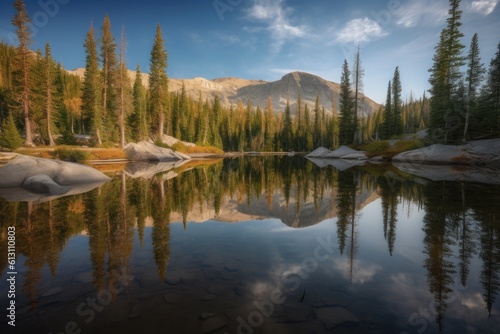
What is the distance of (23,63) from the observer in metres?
33.7

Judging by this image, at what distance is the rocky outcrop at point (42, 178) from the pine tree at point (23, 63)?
81.1 ft

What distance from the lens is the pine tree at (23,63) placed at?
32.8 meters

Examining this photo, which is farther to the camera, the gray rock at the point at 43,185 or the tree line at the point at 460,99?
the tree line at the point at 460,99

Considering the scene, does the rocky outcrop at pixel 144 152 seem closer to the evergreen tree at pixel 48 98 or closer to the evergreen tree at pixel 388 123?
the evergreen tree at pixel 48 98

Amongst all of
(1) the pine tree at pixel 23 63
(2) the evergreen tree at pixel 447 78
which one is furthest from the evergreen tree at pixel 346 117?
(1) the pine tree at pixel 23 63

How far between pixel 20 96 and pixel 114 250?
39.9 meters

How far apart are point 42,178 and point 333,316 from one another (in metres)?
16.1

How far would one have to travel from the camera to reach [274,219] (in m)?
9.09

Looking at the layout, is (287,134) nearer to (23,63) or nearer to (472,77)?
(472,77)

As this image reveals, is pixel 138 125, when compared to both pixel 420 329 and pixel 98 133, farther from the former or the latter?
pixel 420 329

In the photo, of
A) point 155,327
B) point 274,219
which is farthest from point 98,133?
point 155,327

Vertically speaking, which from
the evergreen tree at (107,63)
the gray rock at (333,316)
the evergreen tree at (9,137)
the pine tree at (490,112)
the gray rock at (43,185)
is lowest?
the gray rock at (333,316)

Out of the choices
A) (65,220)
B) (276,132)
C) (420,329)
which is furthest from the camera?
(276,132)

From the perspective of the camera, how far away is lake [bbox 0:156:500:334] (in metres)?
3.47
